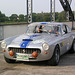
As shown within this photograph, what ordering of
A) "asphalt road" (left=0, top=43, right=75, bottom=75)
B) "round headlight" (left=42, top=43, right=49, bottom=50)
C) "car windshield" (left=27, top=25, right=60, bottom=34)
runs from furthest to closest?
"car windshield" (left=27, top=25, right=60, bottom=34) → "round headlight" (left=42, top=43, right=49, bottom=50) → "asphalt road" (left=0, top=43, right=75, bottom=75)

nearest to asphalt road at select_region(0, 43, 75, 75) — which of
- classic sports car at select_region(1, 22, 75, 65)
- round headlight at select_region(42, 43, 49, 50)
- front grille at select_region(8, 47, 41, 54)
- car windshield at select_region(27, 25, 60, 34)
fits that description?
classic sports car at select_region(1, 22, 75, 65)

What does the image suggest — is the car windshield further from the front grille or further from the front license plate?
the front license plate

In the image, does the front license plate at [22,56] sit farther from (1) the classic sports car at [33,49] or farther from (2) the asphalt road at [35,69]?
(2) the asphalt road at [35,69]

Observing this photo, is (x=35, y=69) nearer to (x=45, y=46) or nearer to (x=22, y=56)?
(x=22, y=56)

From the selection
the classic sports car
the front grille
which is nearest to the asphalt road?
the classic sports car

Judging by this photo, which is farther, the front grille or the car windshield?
the car windshield

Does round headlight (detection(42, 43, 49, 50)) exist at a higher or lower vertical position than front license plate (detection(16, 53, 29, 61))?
higher

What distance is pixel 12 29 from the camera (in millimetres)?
11133

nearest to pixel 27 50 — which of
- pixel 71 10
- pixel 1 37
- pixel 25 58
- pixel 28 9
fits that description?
pixel 25 58

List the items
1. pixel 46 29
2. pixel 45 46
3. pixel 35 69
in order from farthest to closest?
pixel 46 29 → pixel 45 46 → pixel 35 69

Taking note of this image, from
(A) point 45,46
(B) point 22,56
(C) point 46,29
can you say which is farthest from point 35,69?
(C) point 46,29

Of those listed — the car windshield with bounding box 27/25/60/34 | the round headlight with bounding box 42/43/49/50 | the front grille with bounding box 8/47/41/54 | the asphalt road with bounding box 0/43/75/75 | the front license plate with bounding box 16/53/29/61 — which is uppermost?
the car windshield with bounding box 27/25/60/34

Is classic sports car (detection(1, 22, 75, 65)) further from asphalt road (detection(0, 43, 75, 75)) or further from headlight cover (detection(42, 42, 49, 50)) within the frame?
asphalt road (detection(0, 43, 75, 75))

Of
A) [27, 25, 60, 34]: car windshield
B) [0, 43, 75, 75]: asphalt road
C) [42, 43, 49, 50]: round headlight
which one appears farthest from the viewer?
[27, 25, 60, 34]: car windshield
